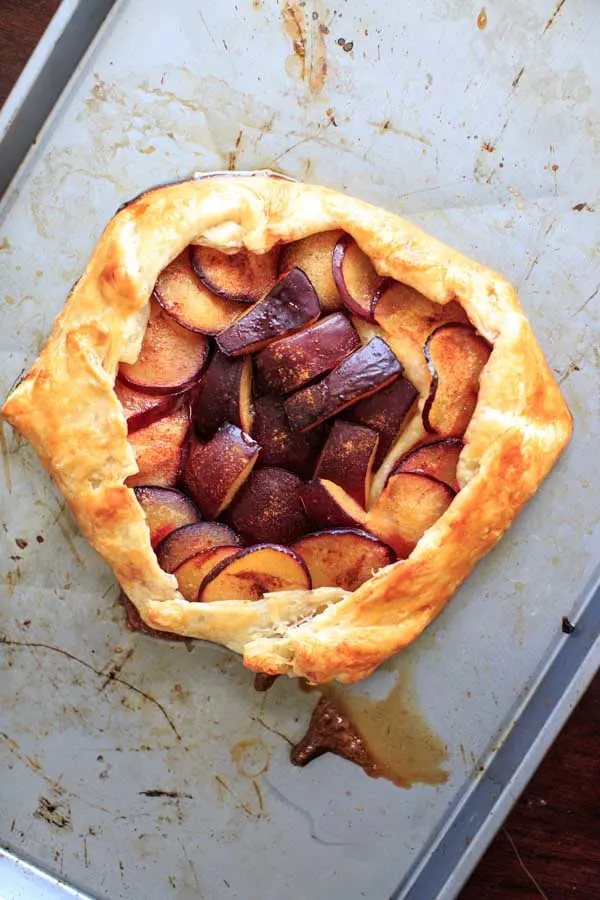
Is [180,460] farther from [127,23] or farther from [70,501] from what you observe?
[127,23]

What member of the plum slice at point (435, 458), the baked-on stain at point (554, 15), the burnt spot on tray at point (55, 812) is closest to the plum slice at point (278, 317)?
the plum slice at point (435, 458)

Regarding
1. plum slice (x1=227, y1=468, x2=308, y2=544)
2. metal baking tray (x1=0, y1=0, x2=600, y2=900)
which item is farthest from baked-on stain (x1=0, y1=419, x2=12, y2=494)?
plum slice (x1=227, y1=468, x2=308, y2=544)

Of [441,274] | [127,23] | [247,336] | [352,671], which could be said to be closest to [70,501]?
[247,336]

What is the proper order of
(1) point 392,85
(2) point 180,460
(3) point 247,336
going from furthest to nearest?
(1) point 392,85, (2) point 180,460, (3) point 247,336

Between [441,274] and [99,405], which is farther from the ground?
[441,274]

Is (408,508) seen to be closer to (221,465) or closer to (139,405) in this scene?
(221,465)

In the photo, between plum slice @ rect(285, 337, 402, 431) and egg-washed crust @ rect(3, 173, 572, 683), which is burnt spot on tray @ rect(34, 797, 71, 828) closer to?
egg-washed crust @ rect(3, 173, 572, 683)

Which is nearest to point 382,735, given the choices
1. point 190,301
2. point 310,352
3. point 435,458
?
point 435,458
